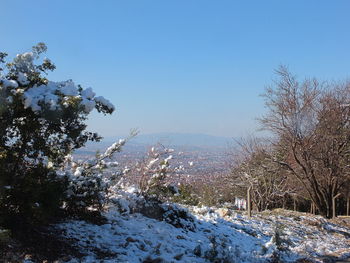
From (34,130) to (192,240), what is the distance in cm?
424

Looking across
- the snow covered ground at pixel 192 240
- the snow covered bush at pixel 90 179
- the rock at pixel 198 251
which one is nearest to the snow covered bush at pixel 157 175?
the snow covered ground at pixel 192 240

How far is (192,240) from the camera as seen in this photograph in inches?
287

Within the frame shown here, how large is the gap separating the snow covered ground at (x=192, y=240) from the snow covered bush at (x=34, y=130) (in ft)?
3.53

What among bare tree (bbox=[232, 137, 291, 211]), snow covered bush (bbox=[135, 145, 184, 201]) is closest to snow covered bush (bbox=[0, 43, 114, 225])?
snow covered bush (bbox=[135, 145, 184, 201])

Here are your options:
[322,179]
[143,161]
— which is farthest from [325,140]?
[143,161]

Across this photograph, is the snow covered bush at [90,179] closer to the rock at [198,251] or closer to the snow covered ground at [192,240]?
the snow covered ground at [192,240]

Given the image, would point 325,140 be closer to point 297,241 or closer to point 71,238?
point 297,241

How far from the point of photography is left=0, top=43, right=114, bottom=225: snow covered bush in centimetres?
455

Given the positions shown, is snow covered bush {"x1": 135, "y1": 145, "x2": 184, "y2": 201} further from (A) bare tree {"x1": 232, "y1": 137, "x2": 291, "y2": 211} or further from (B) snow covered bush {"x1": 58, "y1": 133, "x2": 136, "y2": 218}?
(A) bare tree {"x1": 232, "y1": 137, "x2": 291, "y2": 211}

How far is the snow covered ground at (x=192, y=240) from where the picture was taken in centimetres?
567

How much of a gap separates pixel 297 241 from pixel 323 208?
8405 millimetres

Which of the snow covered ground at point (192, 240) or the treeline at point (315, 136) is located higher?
the treeline at point (315, 136)

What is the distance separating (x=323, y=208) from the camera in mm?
16891

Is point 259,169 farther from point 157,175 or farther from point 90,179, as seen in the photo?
point 90,179
